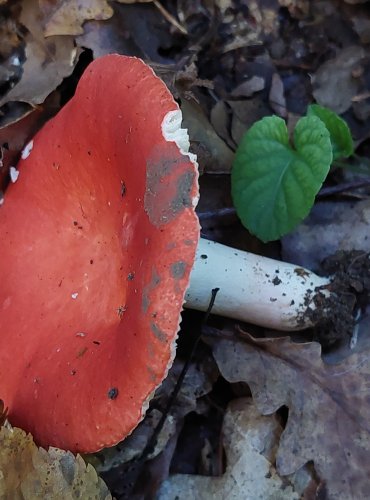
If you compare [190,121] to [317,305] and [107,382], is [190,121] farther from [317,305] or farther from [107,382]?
[107,382]

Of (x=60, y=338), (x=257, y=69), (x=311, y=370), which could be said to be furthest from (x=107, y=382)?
(x=257, y=69)

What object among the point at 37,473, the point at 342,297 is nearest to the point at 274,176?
the point at 342,297

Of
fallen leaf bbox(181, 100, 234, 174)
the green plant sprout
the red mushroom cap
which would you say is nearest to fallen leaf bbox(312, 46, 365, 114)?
the green plant sprout

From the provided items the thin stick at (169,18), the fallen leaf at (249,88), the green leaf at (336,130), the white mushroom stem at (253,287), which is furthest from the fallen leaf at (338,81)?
the white mushroom stem at (253,287)


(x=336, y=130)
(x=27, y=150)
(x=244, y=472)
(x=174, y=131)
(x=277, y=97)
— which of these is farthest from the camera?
(x=277, y=97)

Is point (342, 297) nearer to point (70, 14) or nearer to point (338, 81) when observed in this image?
point (338, 81)

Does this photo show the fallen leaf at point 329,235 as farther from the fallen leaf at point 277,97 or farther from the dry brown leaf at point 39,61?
the dry brown leaf at point 39,61

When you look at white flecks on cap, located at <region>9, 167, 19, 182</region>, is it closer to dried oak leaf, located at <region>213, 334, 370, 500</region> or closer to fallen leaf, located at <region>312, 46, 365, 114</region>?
dried oak leaf, located at <region>213, 334, 370, 500</region>
